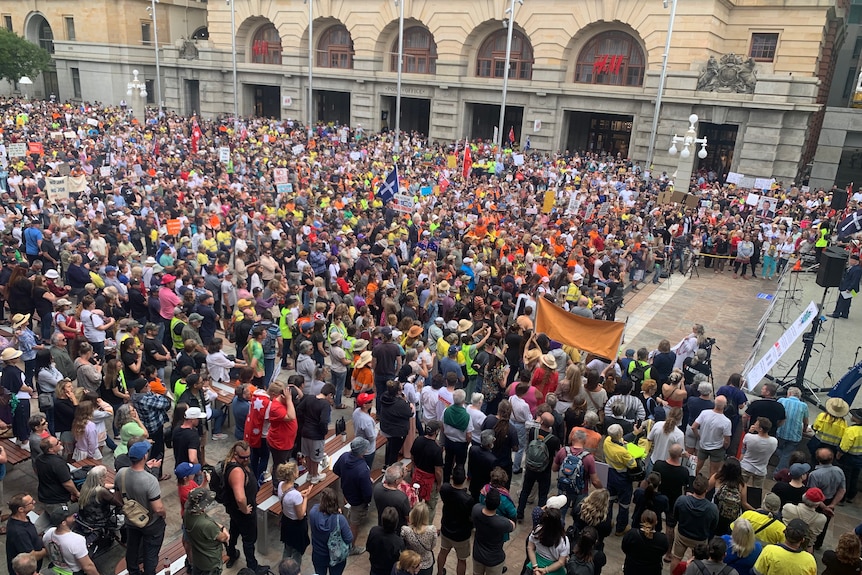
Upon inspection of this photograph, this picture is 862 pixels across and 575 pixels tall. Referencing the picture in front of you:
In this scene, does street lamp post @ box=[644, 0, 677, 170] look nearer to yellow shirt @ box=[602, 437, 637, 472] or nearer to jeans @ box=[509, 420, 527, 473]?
jeans @ box=[509, 420, 527, 473]

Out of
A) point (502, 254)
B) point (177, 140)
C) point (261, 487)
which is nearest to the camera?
point (261, 487)

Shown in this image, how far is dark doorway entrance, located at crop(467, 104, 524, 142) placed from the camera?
45.1m

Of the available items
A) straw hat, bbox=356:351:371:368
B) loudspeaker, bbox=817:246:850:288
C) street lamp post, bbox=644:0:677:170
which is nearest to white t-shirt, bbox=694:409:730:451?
straw hat, bbox=356:351:371:368

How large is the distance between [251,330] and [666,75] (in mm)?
30875

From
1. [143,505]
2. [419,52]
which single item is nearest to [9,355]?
[143,505]

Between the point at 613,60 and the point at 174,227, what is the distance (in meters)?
29.5

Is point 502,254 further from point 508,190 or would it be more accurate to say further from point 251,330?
point 508,190

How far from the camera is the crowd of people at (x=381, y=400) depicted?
6.15 m

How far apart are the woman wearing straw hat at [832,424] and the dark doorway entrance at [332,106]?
158ft

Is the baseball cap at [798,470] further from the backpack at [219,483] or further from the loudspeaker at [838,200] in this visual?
the loudspeaker at [838,200]

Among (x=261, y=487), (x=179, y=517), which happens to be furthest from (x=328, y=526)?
(x=179, y=517)

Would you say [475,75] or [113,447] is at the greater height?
[475,75]

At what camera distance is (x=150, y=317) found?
11578 millimetres

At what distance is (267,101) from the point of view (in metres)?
55.0
